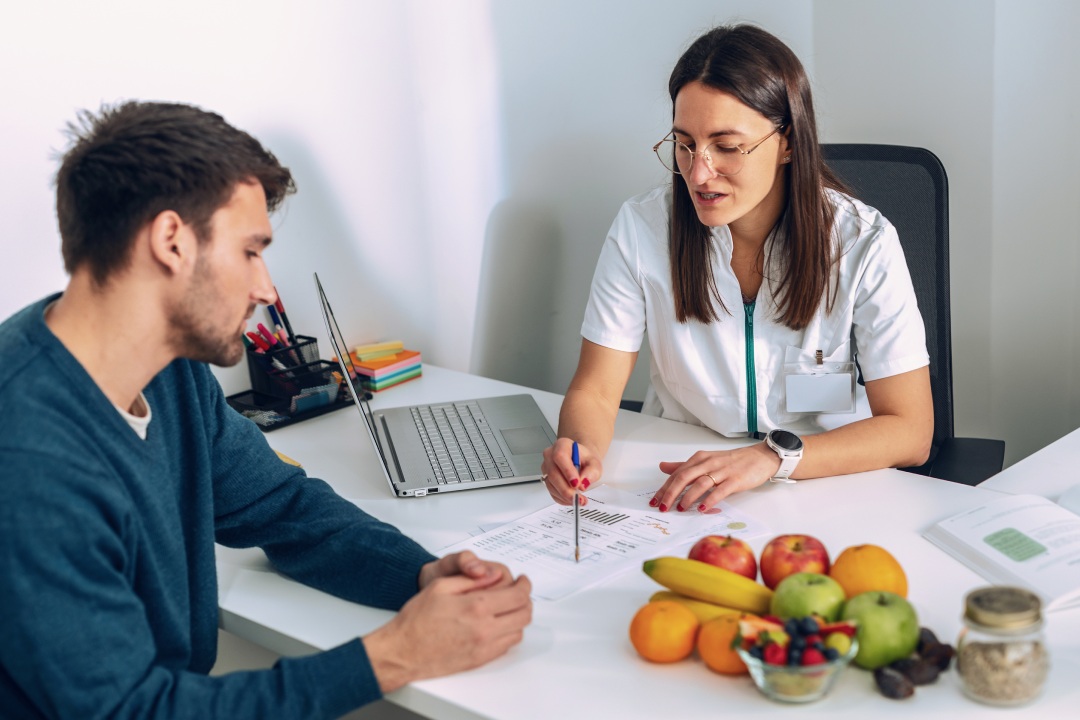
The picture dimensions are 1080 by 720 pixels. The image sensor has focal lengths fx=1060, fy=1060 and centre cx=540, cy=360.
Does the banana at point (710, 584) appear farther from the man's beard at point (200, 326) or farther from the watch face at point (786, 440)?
the man's beard at point (200, 326)

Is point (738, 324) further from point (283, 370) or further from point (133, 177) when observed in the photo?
point (133, 177)

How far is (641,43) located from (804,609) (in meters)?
1.79

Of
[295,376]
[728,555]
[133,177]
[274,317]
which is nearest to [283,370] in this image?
[295,376]

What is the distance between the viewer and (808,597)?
103cm

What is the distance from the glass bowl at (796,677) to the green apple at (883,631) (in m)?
0.02

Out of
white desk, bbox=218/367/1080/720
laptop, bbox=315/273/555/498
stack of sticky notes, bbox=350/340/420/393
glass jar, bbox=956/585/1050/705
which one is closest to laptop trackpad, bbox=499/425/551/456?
laptop, bbox=315/273/555/498

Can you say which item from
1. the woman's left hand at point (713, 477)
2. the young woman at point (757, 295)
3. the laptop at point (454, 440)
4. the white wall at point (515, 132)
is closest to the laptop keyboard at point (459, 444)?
the laptop at point (454, 440)

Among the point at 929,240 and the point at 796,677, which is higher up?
the point at 929,240

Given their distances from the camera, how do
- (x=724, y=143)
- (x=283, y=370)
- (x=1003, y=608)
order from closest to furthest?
1. (x=1003, y=608)
2. (x=724, y=143)
3. (x=283, y=370)

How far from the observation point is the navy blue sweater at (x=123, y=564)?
0.90 meters

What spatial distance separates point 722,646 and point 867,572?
7.1 inches

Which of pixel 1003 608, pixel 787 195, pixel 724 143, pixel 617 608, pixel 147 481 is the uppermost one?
pixel 724 143

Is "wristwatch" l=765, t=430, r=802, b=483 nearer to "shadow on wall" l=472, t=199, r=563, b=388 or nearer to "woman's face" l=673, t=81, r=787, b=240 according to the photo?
"woman's face" l=673, t=81, r=787, b=240

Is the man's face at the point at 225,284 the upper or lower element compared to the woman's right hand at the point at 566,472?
upper
